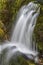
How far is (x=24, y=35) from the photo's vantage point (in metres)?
8.94

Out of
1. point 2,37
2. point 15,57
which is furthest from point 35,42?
point 2,37

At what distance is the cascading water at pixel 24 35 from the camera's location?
8031 millimetres

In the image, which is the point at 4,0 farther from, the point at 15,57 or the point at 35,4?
the point at 15,57

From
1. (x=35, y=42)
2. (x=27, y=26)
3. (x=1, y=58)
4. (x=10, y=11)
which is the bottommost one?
(x=1, y=58)

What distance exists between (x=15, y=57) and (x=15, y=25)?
8.23 feet

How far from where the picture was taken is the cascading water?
26.3ft

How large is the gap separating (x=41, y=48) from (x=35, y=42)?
317 mm

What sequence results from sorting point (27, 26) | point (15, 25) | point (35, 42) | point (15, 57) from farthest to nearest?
point (15, 25), point (27, 26), point (35, 42), point (15, 57)

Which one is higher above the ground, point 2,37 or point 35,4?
point 35,4

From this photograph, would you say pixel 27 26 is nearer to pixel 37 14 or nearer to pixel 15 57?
pixel 37 14

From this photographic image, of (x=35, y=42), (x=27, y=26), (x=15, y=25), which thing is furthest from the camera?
(x=15, y=25)

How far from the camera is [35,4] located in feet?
29.8

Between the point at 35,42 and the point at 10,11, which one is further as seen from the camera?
the point at 10,11

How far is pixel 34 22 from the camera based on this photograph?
8.43 m
